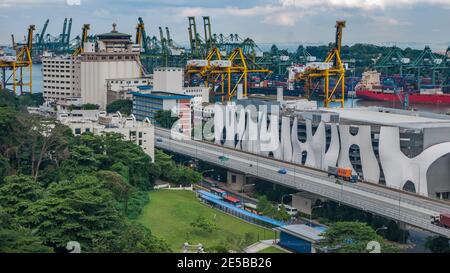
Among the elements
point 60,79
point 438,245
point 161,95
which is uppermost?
point 60,79

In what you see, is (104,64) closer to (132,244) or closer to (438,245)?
(438,245)

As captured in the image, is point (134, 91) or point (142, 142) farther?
point (134, 91)

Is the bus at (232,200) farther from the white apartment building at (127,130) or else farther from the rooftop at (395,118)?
the rooftop at (395,118)

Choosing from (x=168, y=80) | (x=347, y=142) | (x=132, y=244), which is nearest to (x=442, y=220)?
A: (x=132, y=244)

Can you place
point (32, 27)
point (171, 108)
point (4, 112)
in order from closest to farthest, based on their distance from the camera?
point (4, 112)
point (171, 108)
point (32, 27)

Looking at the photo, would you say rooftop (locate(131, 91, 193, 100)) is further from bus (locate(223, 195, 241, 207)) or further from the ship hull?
the ship hull

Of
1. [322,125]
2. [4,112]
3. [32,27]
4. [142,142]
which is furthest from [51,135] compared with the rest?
[32,27]

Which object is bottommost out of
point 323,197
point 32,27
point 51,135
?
point 323,197
